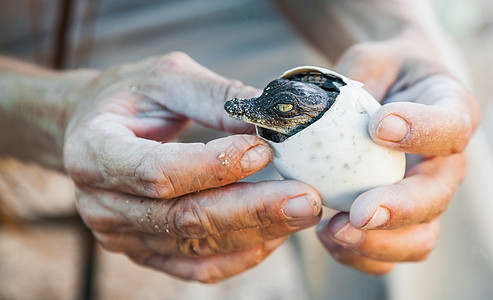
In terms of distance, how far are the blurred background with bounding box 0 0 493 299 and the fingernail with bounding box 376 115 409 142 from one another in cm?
58

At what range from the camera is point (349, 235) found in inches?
30.5

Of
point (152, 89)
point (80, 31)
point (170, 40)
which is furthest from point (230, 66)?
point (152, 89)

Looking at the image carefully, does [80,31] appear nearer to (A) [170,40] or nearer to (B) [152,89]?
(A) [170,40]

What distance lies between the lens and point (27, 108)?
112 cm

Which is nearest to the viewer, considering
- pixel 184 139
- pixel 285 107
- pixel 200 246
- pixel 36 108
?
pixel 285 107

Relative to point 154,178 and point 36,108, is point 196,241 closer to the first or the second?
point 154,178

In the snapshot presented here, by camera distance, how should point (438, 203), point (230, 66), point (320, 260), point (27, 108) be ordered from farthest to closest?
point (230, 66), point (320, 260), point (27, 108), point (438, 203)

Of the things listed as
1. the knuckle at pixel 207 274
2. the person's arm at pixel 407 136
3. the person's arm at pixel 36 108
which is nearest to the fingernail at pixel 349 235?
the person's arm at pixel 407 136

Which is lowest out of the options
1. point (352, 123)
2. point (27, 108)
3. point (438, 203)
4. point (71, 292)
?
point (71, 292)

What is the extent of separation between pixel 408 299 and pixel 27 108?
2.83ft

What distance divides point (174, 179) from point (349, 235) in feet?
0.85

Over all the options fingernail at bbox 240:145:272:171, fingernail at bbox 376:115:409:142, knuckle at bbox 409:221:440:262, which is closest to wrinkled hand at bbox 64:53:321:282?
fingernail at bbox 240:145:272:171

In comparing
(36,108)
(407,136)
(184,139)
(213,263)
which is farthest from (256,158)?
(184,139)

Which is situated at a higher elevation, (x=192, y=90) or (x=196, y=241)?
(x=192, y=90)
